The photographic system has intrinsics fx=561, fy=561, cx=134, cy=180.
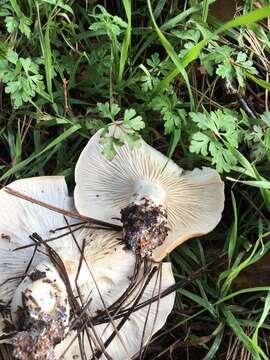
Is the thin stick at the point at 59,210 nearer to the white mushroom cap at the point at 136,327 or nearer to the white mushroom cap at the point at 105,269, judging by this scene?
the white mushroom cap at the point at 105,269

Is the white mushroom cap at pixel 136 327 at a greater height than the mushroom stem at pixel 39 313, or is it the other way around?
the mushroom stem at pixel 39 313

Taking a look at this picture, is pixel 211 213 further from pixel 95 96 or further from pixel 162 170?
pixel 95 96

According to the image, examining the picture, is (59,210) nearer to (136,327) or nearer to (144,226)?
(144,226)

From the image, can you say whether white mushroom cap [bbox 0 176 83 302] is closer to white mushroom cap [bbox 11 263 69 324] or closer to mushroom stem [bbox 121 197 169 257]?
white mushroom cap [bbox 11 263 69 324]

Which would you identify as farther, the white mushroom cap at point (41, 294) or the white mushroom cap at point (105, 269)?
the white mushroom cap at point (105, 269)

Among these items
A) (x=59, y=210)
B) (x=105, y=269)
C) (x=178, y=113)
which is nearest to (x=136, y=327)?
(x=105, y=269)

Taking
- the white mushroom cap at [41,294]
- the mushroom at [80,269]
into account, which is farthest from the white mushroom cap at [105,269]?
the white mushroom cap at [41,294]


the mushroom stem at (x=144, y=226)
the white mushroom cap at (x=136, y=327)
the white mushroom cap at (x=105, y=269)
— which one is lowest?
the white mushroom cap at (x=136, y=327)
